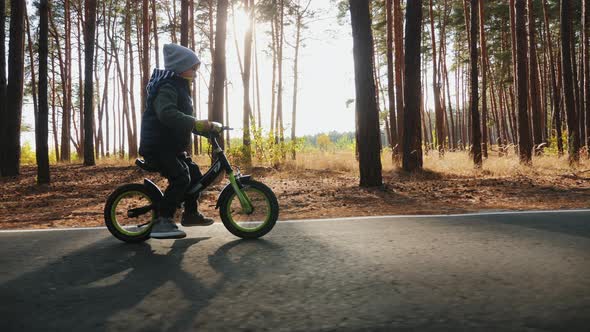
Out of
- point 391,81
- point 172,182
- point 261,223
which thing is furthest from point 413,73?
point 172,182

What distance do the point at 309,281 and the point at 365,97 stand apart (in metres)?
8.39

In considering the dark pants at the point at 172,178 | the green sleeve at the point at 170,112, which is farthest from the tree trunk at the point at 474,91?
the green sleeve at the point at 170,112

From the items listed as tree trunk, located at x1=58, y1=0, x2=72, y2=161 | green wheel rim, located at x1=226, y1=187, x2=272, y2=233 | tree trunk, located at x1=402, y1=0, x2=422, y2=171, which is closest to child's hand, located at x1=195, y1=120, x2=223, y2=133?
green wheel rim, located at x1=226, y1=187, x2=272, y2=233

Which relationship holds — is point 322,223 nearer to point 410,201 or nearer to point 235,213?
point 235,213

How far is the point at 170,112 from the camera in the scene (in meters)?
4.75

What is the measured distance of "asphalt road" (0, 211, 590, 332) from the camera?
257 cm

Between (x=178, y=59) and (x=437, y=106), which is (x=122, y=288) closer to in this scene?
(x=178, y=59)

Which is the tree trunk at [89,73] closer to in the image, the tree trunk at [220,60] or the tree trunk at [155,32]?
the tree trunk at [155,32]

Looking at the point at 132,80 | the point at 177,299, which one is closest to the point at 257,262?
the point at 177,299

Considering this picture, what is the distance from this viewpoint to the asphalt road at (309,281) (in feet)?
8.44

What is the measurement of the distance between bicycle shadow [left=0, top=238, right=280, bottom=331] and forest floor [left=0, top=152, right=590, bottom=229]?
11.2ft

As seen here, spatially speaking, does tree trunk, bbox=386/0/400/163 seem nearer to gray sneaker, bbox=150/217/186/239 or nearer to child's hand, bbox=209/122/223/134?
child's hand, bbox=209/122/223/134

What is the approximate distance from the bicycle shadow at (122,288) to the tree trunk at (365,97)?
6875 millimetres

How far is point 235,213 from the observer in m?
5.10
